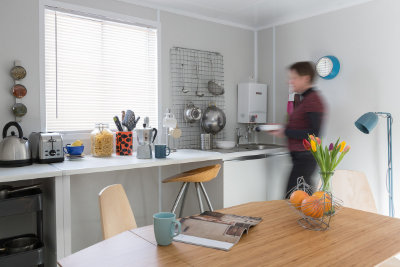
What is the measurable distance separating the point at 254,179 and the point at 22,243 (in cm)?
211

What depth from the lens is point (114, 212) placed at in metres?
1.60

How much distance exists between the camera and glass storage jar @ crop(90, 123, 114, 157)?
2.89 m

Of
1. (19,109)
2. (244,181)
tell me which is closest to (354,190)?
(244,181)

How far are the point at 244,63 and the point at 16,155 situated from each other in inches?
110

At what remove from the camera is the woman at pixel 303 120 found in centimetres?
262

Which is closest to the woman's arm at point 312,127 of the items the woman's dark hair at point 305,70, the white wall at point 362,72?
the woman's dark hair at point 305,70

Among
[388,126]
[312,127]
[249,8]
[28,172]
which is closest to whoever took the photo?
[28,172]

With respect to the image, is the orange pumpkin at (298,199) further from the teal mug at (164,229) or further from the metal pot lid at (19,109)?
the metal pot lid at (19,109)

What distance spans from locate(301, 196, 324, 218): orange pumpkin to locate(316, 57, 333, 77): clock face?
96.8 inches

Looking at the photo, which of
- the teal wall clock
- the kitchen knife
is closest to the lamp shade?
the teal wall clock

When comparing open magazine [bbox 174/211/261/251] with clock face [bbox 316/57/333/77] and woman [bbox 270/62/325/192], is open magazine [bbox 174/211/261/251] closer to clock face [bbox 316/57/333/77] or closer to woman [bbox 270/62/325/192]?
woman [bbox 270/62/325/192]

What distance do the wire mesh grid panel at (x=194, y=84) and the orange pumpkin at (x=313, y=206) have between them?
7.76 feet

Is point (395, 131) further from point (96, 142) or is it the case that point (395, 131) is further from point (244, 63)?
point (96, 142)

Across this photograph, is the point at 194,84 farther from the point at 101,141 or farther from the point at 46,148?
the point at 46,148
